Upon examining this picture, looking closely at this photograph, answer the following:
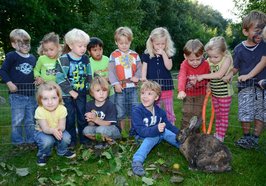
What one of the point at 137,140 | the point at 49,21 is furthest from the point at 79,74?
the point at 49,21

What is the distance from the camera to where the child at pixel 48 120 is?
4.68 m

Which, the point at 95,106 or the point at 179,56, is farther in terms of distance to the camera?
the point at 179,56

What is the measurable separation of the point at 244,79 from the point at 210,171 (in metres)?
1.59

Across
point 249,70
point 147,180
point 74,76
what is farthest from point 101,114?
point 249,70

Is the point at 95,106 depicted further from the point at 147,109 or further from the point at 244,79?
the point at 244,79

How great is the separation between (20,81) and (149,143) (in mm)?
2400

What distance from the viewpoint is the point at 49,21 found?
1007 inches

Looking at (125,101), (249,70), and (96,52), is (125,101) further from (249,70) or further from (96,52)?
(249,70)

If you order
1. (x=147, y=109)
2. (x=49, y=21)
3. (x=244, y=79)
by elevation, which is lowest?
(x=147, y=109)

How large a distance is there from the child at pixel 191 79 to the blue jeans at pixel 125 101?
2.80 ft

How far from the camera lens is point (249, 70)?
5.27 meters

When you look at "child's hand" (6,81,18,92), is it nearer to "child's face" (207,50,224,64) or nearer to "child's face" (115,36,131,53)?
"child's face" (115,36,131,53)

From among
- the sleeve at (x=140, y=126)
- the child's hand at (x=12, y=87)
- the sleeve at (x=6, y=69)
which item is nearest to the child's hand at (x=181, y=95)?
the sleeve at (x=140, y=126)

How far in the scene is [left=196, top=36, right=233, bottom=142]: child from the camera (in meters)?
5.14
